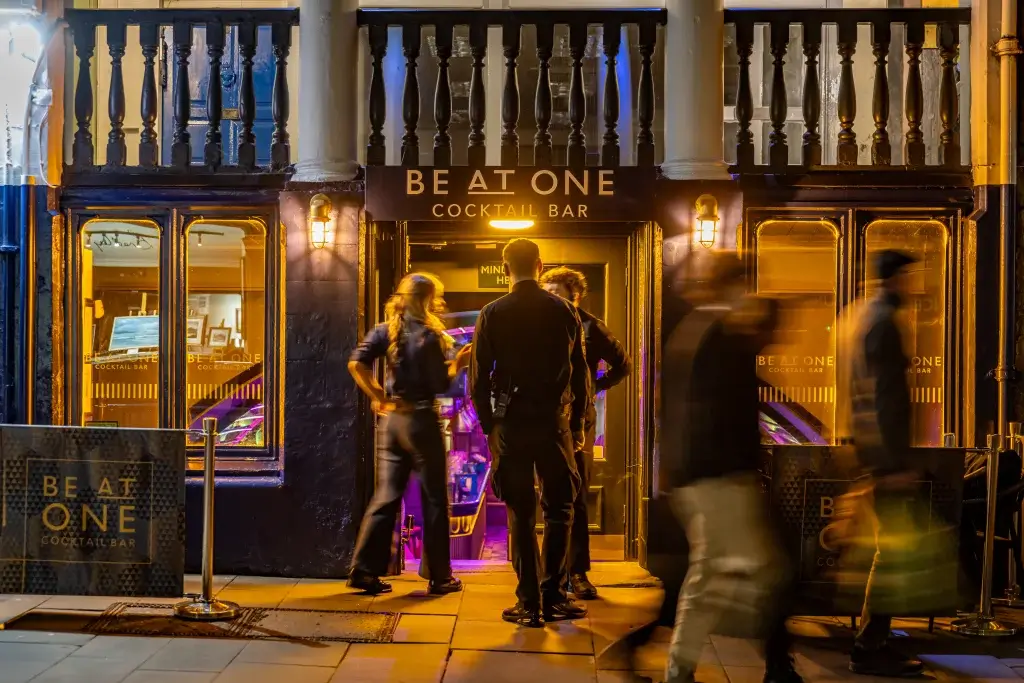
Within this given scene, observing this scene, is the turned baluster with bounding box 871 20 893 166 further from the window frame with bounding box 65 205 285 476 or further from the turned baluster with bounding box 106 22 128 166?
the turned baluster with bounding box 106 22 128 166

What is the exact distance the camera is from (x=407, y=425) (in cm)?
685

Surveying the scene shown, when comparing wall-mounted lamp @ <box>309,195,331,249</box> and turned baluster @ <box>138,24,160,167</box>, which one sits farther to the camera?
turned baluster @ <box>138,24,160,167</box>

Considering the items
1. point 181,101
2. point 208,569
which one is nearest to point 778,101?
point 181,101

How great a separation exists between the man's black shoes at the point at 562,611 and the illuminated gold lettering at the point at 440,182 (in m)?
2.92

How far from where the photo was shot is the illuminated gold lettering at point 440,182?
7195mm

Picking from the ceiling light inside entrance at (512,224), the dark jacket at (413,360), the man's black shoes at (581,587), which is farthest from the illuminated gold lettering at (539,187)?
the man's black shoes at (581,587)

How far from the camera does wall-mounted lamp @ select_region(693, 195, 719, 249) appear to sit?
23.6ft

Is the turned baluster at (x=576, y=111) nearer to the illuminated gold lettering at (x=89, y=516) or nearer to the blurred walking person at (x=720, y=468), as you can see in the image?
the blurred walking person at (x=720, y=468)

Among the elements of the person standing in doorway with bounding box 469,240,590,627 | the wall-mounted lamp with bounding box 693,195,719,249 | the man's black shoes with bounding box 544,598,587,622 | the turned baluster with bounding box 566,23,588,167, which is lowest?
the man's black shoes with bounding box 544,598,587,622

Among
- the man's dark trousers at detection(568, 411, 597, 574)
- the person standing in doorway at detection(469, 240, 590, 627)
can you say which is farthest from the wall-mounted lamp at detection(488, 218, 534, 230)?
the man's dark trousers at detection(568, 411, 597, 574)

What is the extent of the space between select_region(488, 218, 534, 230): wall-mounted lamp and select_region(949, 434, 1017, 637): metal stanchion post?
3.41 meters

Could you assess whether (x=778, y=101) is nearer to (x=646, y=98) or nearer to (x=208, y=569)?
(x=646, y=98)

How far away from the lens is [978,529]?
21.5 ft

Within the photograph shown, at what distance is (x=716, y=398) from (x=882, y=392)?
1051 mm
